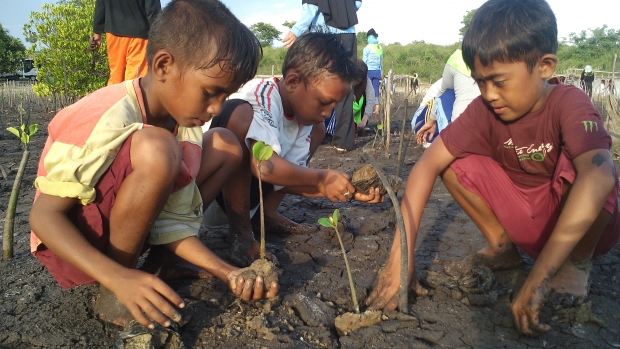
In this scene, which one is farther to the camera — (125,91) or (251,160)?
(251,160)

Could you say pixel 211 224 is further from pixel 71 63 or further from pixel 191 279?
pixel 71 63

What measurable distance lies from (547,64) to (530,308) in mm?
896

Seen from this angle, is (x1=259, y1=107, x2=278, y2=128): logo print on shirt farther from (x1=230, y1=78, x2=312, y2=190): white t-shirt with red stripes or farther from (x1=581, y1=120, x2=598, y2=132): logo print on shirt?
(x1=581, y1=120, x2=598, y2=132): logo print on shirt

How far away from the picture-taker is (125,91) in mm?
1608

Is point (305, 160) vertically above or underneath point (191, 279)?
above

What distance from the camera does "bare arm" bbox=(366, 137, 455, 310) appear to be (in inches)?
63.9

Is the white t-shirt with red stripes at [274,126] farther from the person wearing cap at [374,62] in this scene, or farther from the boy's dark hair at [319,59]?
the person wearing cap at [374,62]

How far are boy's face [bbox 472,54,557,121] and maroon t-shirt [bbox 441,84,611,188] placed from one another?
0.24 ft

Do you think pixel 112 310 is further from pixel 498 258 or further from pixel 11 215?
pixel 498 258

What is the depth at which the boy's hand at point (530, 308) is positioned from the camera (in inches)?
55.1

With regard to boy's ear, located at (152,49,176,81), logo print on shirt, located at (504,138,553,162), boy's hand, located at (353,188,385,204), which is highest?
boy's ear, located at (152,49,176,81)

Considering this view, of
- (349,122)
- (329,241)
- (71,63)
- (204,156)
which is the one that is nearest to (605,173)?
(329,241)

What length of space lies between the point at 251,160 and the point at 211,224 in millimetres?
627

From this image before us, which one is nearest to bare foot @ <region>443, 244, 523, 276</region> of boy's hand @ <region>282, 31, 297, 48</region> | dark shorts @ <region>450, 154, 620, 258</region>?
dark shorts @ <region>450, 154, 620, 258</region>
